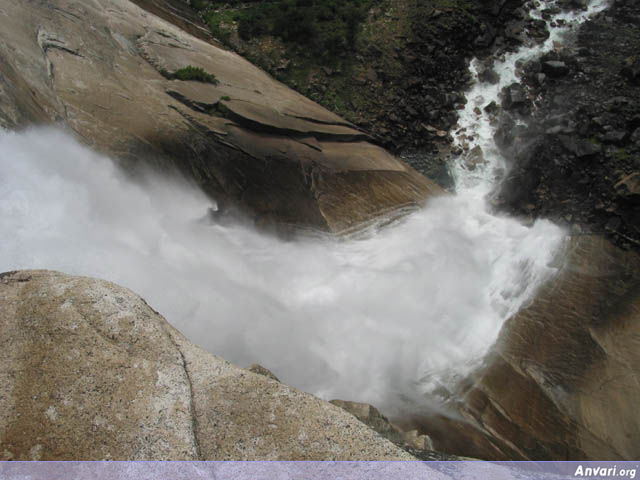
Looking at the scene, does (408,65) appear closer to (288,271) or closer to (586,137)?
(586,137)

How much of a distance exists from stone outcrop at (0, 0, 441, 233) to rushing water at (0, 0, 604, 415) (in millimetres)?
869

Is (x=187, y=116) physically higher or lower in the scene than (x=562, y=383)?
higher

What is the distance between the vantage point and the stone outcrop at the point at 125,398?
571 cm

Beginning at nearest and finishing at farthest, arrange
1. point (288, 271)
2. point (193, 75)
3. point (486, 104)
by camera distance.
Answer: point (288, 271) < point (193, 75) < point (486, 104)

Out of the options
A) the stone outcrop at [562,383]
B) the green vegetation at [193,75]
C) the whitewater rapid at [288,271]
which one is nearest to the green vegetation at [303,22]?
the green vegetation at [193,75]

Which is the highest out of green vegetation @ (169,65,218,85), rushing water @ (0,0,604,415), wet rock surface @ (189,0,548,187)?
wet rock surface @ (189,0,548,187)

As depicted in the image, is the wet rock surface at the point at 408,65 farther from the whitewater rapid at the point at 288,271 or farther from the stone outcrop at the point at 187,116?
the whitewater rapid at the point at 288,271

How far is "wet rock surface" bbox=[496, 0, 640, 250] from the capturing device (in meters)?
17.8

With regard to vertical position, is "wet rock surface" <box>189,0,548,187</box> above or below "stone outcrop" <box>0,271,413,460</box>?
above

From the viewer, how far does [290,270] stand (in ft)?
50.3

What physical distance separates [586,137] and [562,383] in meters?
11.1

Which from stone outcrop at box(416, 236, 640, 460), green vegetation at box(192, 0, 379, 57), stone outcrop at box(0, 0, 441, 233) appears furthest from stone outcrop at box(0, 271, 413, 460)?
green vegetation at box(192, 0, 379, 57)

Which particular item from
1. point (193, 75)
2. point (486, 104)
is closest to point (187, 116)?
point (193, 75)

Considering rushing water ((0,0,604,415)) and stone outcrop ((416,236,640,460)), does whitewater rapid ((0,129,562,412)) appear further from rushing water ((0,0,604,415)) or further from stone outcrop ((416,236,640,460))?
stone outcrop ((416,236,640,460))
